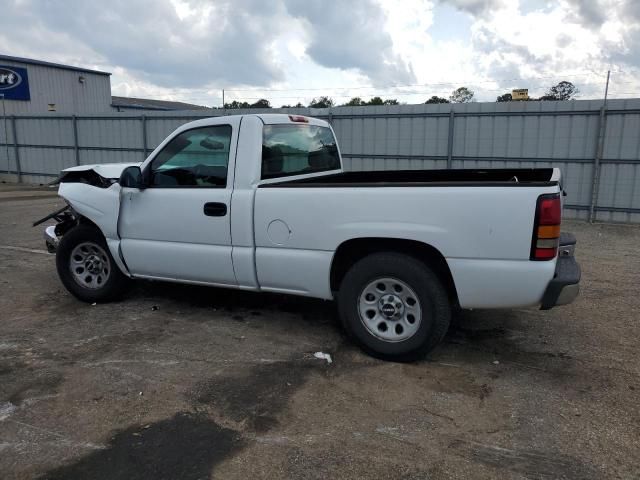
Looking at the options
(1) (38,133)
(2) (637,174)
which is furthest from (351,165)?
(1) (38,133)

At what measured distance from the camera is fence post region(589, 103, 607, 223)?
10914 mm

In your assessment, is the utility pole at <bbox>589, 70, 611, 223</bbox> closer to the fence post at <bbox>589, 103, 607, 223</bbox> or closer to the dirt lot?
the fence post at <bbox>589, 103, 607, 223</bbox>

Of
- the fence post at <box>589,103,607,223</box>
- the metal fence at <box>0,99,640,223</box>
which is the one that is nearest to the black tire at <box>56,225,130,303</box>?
the metal fence at <box>0,99,640,223</box>

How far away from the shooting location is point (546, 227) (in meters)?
3.44

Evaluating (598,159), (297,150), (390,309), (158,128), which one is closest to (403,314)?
(390,309)

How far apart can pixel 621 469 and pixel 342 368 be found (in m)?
1.88

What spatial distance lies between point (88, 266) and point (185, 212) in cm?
159

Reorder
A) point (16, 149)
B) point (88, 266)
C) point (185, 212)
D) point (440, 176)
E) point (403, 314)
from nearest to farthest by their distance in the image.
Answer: point (403, 314), point (185, 212), point (440, 176), point (88, 266), point (16, 149)

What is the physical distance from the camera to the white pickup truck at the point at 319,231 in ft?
Answer: 11.7

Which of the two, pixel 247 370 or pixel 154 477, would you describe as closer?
pixel 154 477

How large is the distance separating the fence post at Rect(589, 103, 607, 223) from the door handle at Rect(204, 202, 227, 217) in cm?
948

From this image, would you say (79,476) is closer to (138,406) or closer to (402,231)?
(138,406)

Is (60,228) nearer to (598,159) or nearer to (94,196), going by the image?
(94,196)

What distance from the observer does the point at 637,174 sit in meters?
10.9
